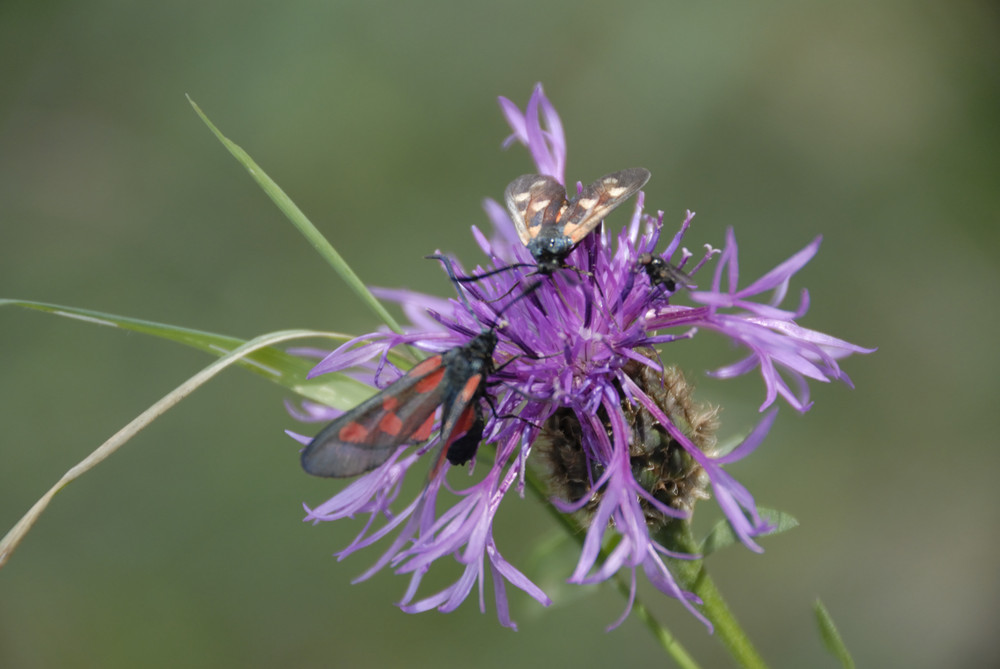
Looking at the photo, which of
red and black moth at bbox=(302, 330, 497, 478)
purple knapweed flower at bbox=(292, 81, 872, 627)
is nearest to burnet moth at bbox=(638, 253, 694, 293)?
purple knapweed flower at bbox=(292, 81, 872, 627)

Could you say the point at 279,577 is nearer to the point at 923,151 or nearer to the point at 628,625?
the point at 628,625

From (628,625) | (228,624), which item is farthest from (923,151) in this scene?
(228,624)

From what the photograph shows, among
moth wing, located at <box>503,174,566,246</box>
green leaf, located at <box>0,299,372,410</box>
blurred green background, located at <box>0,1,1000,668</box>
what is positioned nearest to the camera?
green leaf, located at <box>0,299,372,410</box>

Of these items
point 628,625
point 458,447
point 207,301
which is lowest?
point 628,625

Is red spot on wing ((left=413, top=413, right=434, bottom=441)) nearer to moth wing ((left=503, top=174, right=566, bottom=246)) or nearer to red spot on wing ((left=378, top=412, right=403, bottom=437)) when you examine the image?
red spot on wing ((left=378, top=412, right=403, bottom=437))

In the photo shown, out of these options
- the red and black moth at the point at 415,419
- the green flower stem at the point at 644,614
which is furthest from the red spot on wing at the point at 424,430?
the green flower stem at the point at 644,614

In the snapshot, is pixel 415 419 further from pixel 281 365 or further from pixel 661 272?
pixel 661 272
